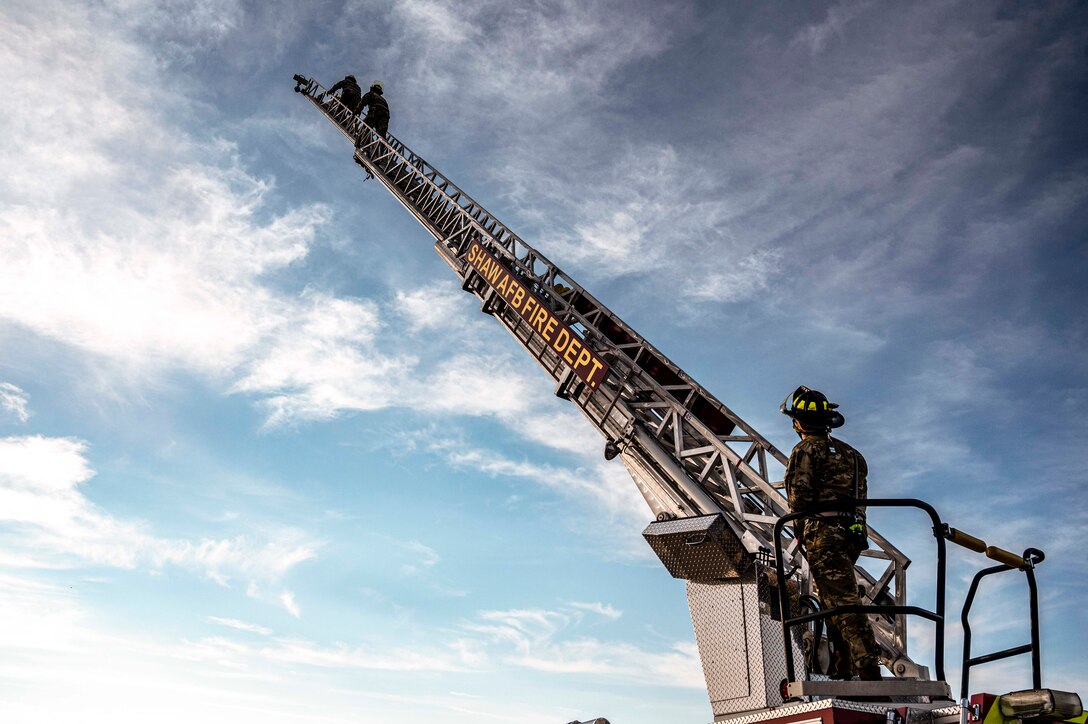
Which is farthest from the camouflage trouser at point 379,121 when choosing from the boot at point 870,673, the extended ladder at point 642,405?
the boot at point 870,673

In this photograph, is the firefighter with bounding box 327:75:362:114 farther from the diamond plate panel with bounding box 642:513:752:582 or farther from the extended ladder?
the diamond plate panel with bounding box 642:513:752:582

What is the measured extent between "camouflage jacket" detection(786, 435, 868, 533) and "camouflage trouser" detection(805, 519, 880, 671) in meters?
0.15

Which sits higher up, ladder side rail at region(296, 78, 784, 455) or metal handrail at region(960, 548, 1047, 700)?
ladder side rail at region(296, 78, 784, 455)

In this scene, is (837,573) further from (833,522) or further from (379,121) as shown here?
(379,121)

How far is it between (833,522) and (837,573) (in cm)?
27

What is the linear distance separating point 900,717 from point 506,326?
8.29 meters

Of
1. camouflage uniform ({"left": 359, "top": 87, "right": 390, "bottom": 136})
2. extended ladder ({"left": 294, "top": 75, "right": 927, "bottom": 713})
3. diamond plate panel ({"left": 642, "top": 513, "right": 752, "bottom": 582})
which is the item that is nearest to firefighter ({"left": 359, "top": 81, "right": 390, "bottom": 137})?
camouflage uniform ({"left": 359, "top": 87, "right": 390, "bottom": 136})

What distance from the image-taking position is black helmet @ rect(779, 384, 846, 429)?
4750mm

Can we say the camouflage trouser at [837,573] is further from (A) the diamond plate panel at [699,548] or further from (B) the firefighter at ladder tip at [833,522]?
(A) the diamond plate panel at [699,548]

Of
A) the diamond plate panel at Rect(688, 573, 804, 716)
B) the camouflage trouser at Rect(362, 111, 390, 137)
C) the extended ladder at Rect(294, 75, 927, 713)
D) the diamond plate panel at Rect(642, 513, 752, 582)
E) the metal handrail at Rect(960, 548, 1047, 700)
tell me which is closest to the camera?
the metal handrail at Rect(960, 548, 1047, 700)

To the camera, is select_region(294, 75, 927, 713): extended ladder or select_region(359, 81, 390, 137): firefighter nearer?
select_region(294, 75, 927, 713): extended ladder

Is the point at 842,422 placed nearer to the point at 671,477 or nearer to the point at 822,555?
the point at 822,555

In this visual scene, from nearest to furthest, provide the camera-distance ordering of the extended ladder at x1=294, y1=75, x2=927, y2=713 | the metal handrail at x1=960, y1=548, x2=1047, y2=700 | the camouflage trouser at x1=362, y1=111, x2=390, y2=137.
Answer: the metal handrail at x1=960, y1=548, x2=1047, y2=700
the extended ladder at x1=294, y1=75, x2=927, y2=713
the camouflage trouser at x1=362, y1=111, x2=390, y2=137

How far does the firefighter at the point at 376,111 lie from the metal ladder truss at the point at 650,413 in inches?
193
